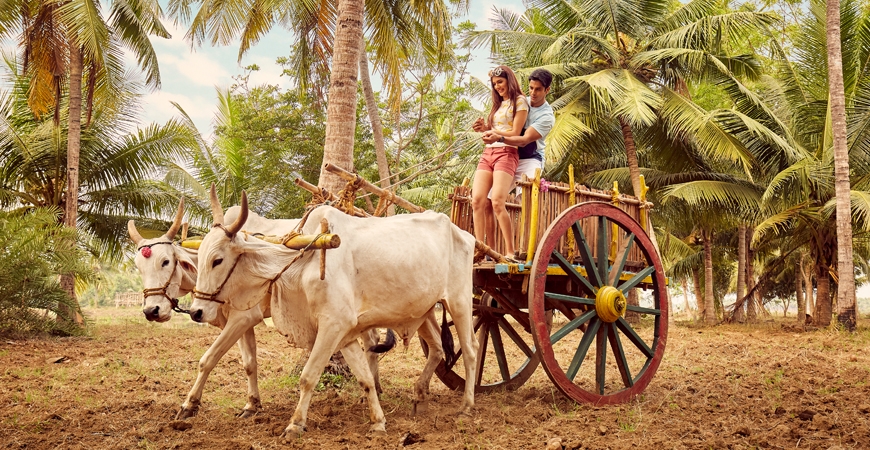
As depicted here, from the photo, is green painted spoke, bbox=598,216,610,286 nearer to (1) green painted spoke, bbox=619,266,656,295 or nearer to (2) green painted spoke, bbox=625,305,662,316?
(1) green painted spoke, bbox=619,266,656,295

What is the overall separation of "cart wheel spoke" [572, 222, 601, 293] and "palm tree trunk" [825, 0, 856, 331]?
10151 millimetres

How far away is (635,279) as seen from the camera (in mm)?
6266

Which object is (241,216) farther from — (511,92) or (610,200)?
(610,200)

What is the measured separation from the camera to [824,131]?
54.5 feet

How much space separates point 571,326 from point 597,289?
542 mm

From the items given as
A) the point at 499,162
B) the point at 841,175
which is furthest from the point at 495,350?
the point at 841,175

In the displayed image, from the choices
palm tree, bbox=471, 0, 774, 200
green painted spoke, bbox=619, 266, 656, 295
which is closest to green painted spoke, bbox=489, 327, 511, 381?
green painted spoke, bbox=619, 266, 656, 295

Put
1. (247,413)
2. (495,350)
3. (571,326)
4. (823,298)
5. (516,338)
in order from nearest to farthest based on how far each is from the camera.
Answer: (571,326) → (247,413) → (516,338) → (495,350) → (823,298)

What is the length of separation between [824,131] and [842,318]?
15.8 ft

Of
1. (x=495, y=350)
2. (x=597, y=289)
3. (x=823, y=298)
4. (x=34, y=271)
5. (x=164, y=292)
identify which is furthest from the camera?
(x=823, y=298)

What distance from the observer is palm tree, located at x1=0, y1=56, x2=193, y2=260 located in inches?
634

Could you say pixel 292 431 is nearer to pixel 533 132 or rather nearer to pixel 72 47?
pixel 533 132

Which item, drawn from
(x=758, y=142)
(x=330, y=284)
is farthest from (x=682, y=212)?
(x=330, y=284)

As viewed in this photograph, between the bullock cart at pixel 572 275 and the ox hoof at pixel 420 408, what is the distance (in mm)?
936
